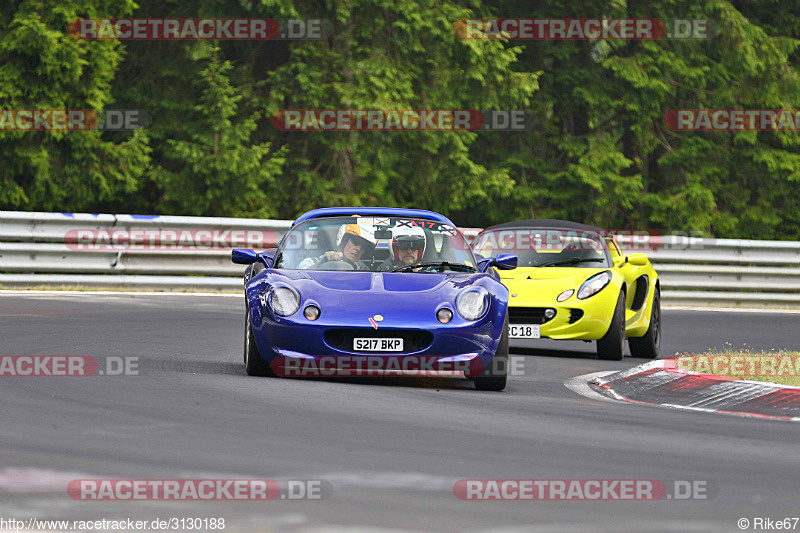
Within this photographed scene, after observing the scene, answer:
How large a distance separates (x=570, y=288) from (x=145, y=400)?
6248 mm

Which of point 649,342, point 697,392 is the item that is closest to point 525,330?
point 649,342

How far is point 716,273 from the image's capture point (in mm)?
24062

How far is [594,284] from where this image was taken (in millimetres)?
14383

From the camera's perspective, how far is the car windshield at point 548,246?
49.6ft

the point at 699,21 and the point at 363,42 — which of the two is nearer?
the point at 363,42

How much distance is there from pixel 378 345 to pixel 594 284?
4656 millimetres

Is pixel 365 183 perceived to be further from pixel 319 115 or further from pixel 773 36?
pixel 773 36

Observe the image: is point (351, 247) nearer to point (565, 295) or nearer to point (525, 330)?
point (525, 330)

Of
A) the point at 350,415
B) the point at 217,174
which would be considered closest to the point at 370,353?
the point at 350,415

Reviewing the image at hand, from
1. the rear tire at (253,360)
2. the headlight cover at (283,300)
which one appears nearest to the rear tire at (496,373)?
the headlight cover at (283,300)

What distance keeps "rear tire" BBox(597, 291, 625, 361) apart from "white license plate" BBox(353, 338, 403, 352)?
435 centimetres

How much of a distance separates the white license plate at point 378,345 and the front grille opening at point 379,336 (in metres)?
0.03

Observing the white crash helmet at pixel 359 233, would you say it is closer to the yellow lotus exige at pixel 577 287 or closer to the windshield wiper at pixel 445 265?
the windshield wiper at pixel 445 265

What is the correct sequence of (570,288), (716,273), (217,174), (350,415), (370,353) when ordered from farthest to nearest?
(217,174) < (716,273) < (570,288) < (370,353) < (350,415)
